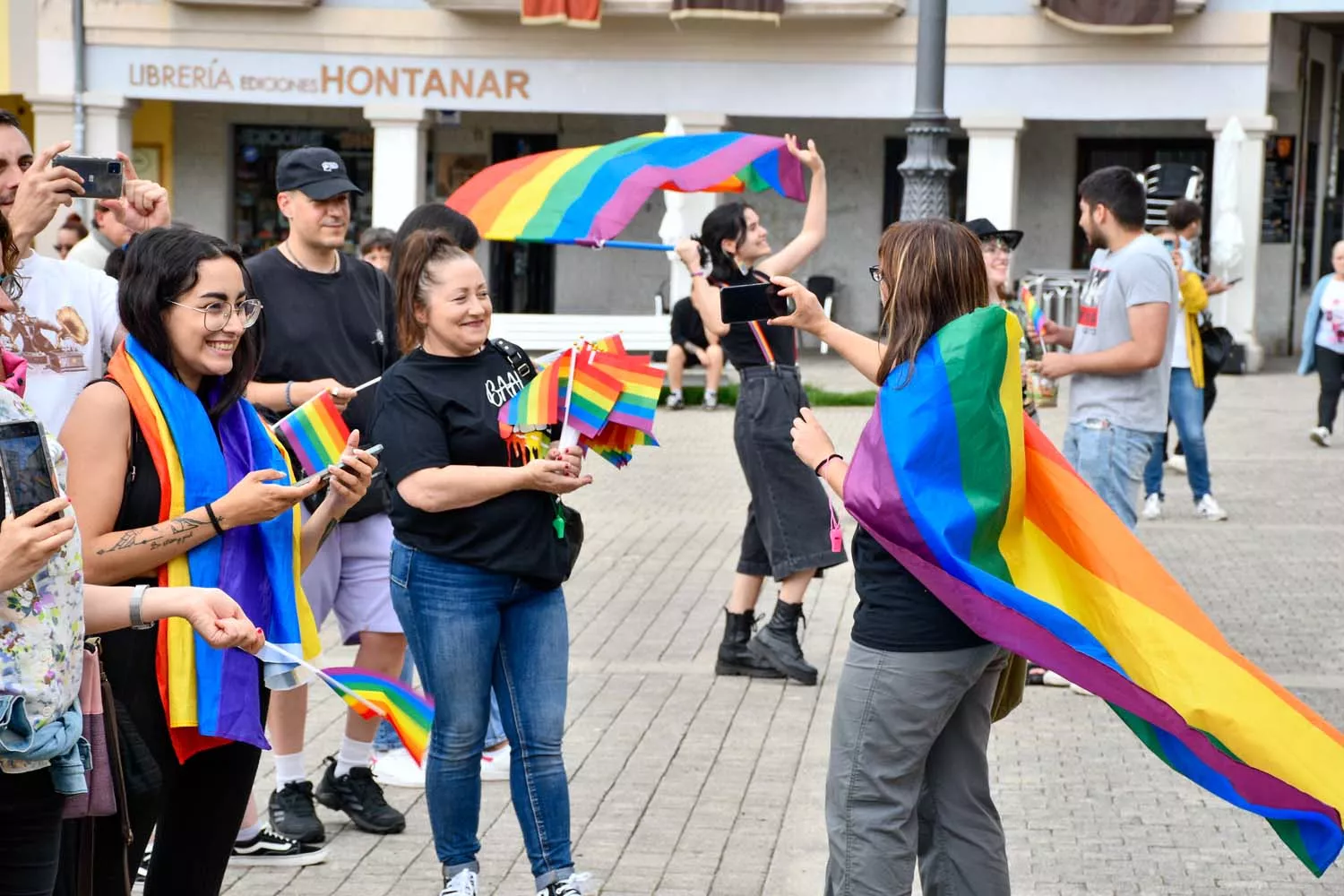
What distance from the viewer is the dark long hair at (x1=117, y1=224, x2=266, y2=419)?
13.3 feet

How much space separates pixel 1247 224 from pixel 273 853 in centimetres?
2101

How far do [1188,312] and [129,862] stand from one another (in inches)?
369

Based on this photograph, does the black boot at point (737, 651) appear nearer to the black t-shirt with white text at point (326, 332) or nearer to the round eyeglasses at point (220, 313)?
the black t-shirt with white text at point (326, 332)

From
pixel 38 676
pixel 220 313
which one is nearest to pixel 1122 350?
pixel 220 313

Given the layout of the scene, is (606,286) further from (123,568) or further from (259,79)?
(123,568)

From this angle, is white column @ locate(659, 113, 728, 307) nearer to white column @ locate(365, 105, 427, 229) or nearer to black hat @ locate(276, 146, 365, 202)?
white column @ locate(365, 105, 427, 229)

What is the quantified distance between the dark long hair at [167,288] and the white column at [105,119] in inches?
915

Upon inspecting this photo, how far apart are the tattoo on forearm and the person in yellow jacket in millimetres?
8777

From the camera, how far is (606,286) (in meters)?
28.8

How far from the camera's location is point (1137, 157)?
89.5 ft

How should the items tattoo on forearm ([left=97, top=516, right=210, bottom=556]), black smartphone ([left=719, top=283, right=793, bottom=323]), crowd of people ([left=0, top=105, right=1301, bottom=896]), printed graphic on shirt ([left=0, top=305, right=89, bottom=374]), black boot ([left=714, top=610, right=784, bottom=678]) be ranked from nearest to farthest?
crowd of people ([left=0, top=105, right=1301, bottom=896]) < tattoo on forearm ([left=97, top=516, right=210, bottom=556]) < printed graphic on shirt ([left=0, top=305, right=89, bottom=374]) < black smartphone ([left=719, top=283, right=793, bottom=323]) < black boot ([left=714, top=610, right=784, bottom=678])

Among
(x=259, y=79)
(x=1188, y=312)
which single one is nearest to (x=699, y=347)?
(x=1188, y=312)

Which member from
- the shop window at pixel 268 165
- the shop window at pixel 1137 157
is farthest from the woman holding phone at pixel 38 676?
the shop window at pixel 268 165

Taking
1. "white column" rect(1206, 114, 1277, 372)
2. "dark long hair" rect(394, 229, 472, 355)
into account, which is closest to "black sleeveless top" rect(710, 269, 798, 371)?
"dark long hair" rect(394, 229, 472, 355)
